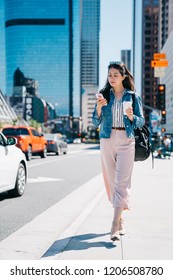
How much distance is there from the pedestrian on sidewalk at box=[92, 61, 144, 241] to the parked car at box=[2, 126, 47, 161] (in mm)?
16955

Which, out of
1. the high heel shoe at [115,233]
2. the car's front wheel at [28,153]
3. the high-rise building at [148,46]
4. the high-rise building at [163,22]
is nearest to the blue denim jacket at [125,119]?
the high heel shoe at [115,233]

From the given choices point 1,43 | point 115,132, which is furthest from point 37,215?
point 1,43

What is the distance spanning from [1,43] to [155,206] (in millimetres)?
174270

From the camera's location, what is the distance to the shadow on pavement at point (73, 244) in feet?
15.7

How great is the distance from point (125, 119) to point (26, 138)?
1799 cm

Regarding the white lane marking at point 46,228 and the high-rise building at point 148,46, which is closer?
the white lane marking at point 46,228

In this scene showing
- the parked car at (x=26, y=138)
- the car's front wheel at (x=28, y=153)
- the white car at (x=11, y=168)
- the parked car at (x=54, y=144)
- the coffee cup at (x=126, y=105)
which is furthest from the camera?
the parked car at (x=54, y=144)

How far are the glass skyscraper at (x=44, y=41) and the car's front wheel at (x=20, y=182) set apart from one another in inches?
6508

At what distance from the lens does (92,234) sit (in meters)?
5.54

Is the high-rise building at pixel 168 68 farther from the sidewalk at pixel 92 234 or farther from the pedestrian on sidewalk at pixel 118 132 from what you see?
the pedestrian on sidewalk at pixel 118 132

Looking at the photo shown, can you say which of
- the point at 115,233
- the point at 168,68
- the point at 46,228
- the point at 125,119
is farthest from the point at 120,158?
the point at 168,68

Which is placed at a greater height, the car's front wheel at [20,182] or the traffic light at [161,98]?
the traffic light at [161,98]

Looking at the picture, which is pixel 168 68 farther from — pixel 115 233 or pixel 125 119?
pixel 115 233

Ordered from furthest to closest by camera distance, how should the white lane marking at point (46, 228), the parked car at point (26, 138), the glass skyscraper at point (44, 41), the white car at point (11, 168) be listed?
the glass skyscraper at point (44, 41) → the parked car at point (26, 138) → the white car at point (11, 168) → the white lane marking at point (46, 228)
